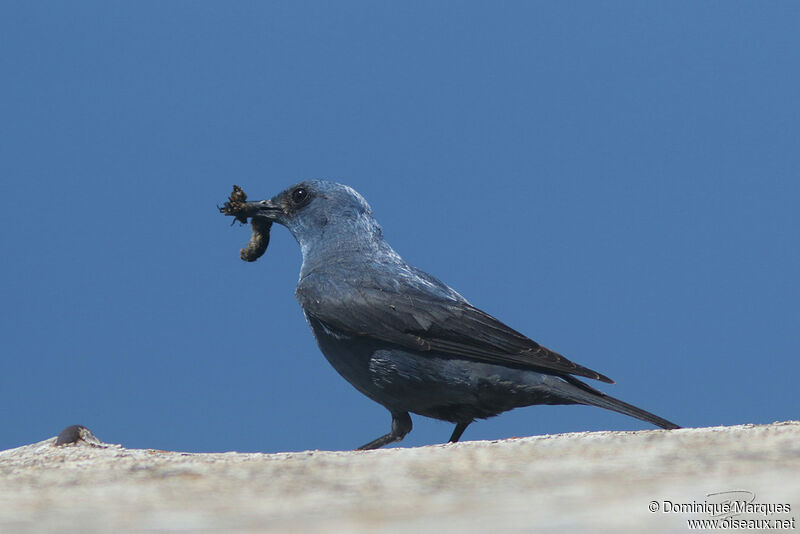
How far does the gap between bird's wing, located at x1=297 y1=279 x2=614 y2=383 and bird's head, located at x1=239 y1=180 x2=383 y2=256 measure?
72 cm

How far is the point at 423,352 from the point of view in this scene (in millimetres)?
6090

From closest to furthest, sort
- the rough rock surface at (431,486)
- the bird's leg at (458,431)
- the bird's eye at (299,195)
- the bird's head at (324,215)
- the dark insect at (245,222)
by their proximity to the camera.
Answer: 1. the rough rock surface at (431,486)
2. the bird's leg at (458,431)
3. the bird's head at (324,215)
4. the bird's eye at (299,195)
5. the dark insect at (245,222)

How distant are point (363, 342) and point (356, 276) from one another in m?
0.61

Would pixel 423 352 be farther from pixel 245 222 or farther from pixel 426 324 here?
pixel 245 222

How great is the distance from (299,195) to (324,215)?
A: 0.42 metres

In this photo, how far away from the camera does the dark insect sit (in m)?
8.25

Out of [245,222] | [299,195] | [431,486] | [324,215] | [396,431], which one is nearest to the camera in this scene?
[431,486]

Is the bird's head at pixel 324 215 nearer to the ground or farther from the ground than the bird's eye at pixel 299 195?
nearer to the ground

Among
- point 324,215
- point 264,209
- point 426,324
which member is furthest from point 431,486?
point 264,209

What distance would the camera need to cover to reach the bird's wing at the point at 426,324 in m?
5.93

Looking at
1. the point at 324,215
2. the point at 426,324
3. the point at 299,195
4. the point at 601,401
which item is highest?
the point at 299,195

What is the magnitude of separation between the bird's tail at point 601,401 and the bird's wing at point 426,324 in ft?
0.35

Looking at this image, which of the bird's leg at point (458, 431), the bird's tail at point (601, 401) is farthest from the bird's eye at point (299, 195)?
the bird's tail at point (601, 401)

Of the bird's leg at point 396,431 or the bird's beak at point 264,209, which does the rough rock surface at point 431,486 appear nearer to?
the bird's leg at point 396,431
